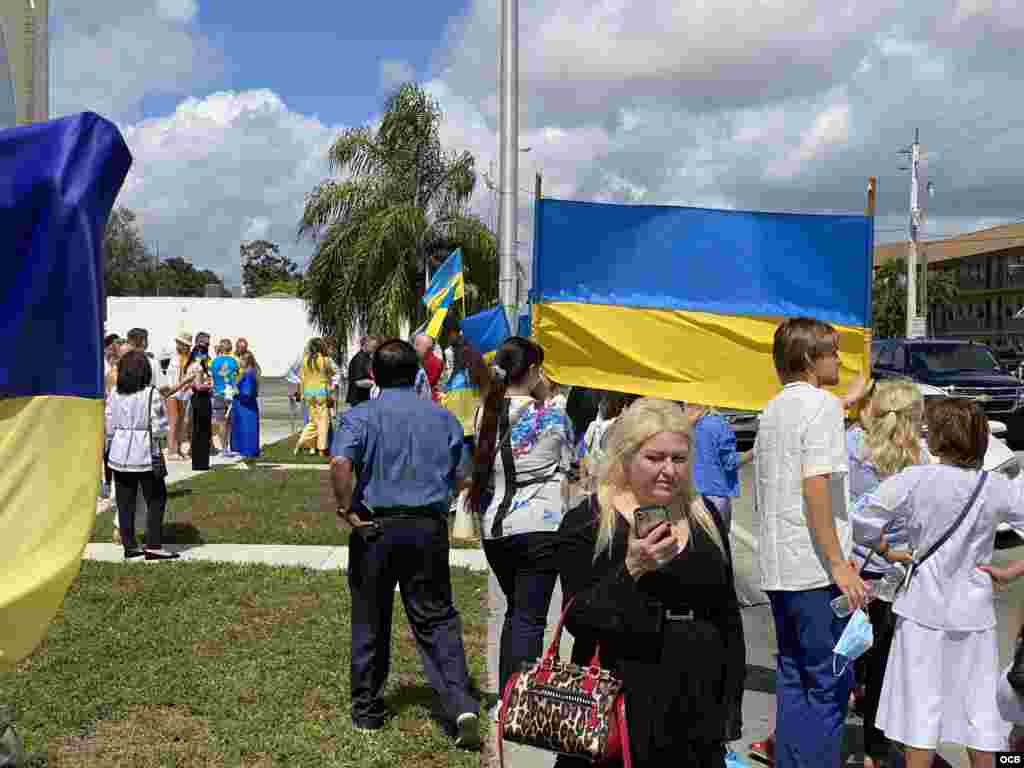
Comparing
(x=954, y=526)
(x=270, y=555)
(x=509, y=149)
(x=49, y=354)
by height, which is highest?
(x=509, y=149)

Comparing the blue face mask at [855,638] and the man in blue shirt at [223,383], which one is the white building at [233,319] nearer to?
the man in blue shirt at [223,383]

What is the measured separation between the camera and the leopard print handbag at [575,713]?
324cm

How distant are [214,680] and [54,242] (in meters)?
4.21

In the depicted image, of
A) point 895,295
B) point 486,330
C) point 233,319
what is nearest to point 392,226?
point 486,330

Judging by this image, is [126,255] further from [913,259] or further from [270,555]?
[270,555]

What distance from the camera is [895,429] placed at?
18.6 ft

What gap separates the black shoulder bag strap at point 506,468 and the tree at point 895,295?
80980 millimetres

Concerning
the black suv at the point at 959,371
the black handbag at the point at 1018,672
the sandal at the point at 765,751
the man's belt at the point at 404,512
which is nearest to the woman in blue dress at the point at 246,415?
the black suv at the point at 959,371

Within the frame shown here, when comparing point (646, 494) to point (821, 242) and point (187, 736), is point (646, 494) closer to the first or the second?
point (821, 242)

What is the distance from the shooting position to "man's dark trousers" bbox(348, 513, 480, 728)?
571 centimetres

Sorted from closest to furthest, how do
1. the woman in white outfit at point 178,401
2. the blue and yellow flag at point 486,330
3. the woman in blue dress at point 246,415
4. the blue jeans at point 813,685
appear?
the blue jeans at point 813,685, the blue and yellow flag at point 486,330, the woman in white outfit at point 178,401, the woman in blue dress at point 246,415

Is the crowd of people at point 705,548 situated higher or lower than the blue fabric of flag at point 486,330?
lower

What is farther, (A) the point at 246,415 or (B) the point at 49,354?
(A) the point at 246,415

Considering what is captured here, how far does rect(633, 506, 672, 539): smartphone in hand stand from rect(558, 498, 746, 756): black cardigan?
84 millimetres
